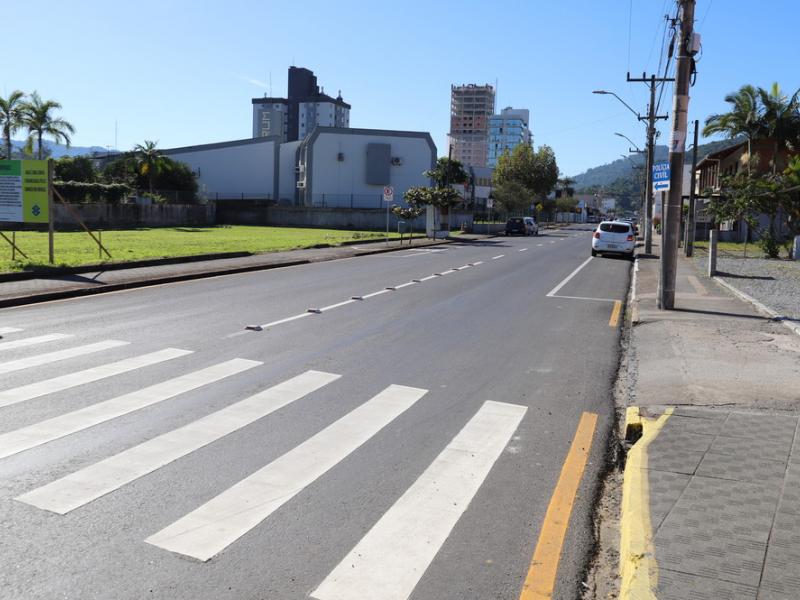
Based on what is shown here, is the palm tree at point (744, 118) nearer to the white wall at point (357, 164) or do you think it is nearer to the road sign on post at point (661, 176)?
the white wall at point (357, 164)

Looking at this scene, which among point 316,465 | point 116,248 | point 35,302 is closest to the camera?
point 316,465

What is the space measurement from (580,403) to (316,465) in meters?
3.23

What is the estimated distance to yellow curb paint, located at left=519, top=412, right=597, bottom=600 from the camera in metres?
3.78

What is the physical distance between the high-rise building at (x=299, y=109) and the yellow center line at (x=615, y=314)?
15797 centimetres

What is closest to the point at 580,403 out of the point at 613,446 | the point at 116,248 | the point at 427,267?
the point at 613,446

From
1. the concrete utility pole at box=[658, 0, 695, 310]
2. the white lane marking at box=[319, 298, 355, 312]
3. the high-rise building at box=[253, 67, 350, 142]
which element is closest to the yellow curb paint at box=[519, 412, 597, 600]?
the white lane marking at box=[319, 298, 355, 312]

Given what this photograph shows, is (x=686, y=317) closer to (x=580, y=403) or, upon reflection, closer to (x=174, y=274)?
(x=580, y=403)

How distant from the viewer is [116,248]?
26.9m

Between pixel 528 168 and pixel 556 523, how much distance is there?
10396cm

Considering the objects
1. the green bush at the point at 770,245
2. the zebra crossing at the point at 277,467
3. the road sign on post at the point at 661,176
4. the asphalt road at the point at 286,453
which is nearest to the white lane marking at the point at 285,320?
the asphalt road at the point at 286,453

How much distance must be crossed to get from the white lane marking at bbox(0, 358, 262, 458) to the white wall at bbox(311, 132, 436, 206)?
222 ft

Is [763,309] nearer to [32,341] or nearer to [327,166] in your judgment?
[32,341]

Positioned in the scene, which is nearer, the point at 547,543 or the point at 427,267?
the point at 547,543

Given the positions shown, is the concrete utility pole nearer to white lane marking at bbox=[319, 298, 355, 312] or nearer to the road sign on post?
the road sign on post
